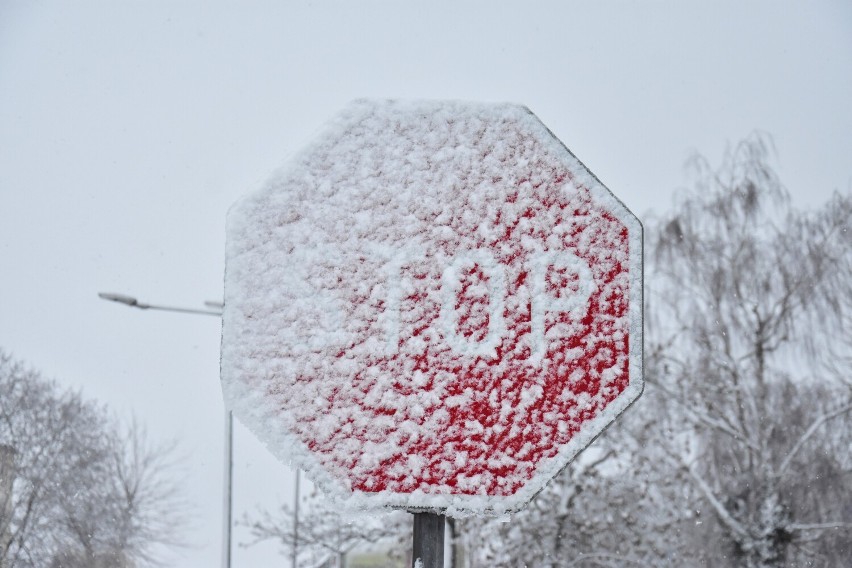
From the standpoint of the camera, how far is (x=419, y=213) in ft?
4.23

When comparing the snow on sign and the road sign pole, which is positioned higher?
the snow on sign

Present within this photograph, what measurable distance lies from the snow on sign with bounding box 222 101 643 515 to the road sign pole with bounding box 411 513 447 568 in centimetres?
14

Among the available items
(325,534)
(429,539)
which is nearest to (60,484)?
(325,534)

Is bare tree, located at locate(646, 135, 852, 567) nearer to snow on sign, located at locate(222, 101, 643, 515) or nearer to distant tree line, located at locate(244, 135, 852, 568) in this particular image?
distant tree line, located at locate(244, 135, 852, 568)

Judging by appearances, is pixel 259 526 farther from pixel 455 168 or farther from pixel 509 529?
pixel 455 168

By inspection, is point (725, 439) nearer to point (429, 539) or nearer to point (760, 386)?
point (760, 386)

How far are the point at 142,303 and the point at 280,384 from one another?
8842 millimetres

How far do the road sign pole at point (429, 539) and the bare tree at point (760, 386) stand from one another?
12.7m

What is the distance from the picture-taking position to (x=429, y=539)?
4.30ft

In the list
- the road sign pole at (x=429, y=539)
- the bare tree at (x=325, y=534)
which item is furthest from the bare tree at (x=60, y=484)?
the road sign pole at (x=429, y=539)

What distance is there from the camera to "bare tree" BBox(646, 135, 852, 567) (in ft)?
43.7

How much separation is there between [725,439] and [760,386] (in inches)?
A: 40.8

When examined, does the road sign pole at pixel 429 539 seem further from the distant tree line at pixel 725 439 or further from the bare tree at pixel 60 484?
the bare tree at pixel 60 484

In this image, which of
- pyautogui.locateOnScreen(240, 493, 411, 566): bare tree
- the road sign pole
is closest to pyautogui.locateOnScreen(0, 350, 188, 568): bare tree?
pyautogui.locateOnScreen(240, 493, 411, 566): bare tree
